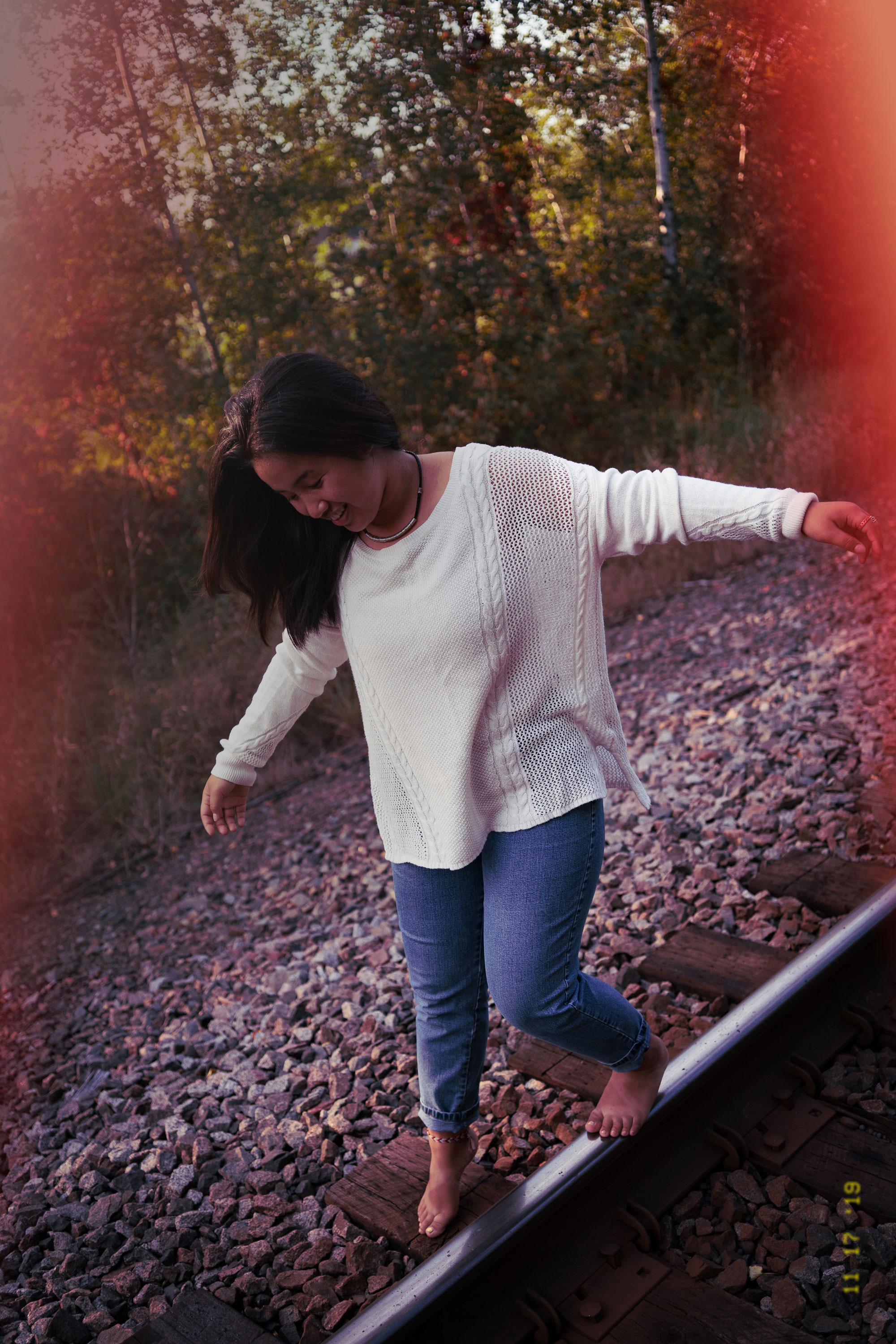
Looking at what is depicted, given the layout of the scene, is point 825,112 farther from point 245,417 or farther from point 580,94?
point 245,417

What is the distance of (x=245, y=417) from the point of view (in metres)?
1.84

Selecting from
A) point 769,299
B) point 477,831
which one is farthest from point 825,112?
point 477,831

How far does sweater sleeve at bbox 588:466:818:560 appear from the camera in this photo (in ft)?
5.79

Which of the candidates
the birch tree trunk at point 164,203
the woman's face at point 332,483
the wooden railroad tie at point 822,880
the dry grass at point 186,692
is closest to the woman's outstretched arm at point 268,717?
the woman's face at point 332,483

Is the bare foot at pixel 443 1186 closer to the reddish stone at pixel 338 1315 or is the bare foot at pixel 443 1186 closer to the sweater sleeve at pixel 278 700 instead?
the reddish stone at pixel 338 1315

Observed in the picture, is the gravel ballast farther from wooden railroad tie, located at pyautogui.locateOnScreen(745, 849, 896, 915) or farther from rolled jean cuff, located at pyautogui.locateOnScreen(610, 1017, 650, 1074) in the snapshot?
rolled jean cuff, located at pyautogui.locateOnScreen(610, 1017, 650, 1074)

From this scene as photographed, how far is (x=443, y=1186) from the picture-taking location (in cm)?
218

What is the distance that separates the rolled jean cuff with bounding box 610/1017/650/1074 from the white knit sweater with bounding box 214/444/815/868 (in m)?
0.57

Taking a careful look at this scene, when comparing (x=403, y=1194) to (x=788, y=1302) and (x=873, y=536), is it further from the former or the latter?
(x=873, y=536)

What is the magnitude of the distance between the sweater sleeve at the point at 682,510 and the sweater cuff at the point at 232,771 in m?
0.89

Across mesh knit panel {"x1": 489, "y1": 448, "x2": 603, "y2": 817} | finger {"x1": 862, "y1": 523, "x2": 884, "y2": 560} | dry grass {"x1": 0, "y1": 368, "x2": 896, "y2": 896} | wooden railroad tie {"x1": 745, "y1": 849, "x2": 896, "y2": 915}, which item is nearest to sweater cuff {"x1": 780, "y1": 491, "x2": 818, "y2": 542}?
finger {"x1": 862, "y1": 523, "x2": 884, "y2": 560}

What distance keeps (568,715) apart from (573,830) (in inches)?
Result: 8.3

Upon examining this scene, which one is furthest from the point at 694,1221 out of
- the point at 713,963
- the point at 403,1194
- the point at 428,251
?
the point at 428,251

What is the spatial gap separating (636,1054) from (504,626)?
972mm
